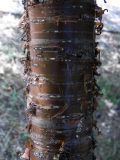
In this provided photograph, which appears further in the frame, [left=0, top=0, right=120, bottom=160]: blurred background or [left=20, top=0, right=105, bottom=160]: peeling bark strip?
[left=0, top=0, right=120, bottom=160]: blurred background

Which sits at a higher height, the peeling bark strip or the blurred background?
the peeling bark strip

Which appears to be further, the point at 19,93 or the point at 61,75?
the point at 19,93

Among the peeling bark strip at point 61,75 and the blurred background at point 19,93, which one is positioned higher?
the peeling bark strip at point 61,75

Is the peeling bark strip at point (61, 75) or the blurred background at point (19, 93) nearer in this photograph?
the peeling bark strip at point (61, 75)

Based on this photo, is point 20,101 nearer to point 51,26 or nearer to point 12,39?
point 12,39
